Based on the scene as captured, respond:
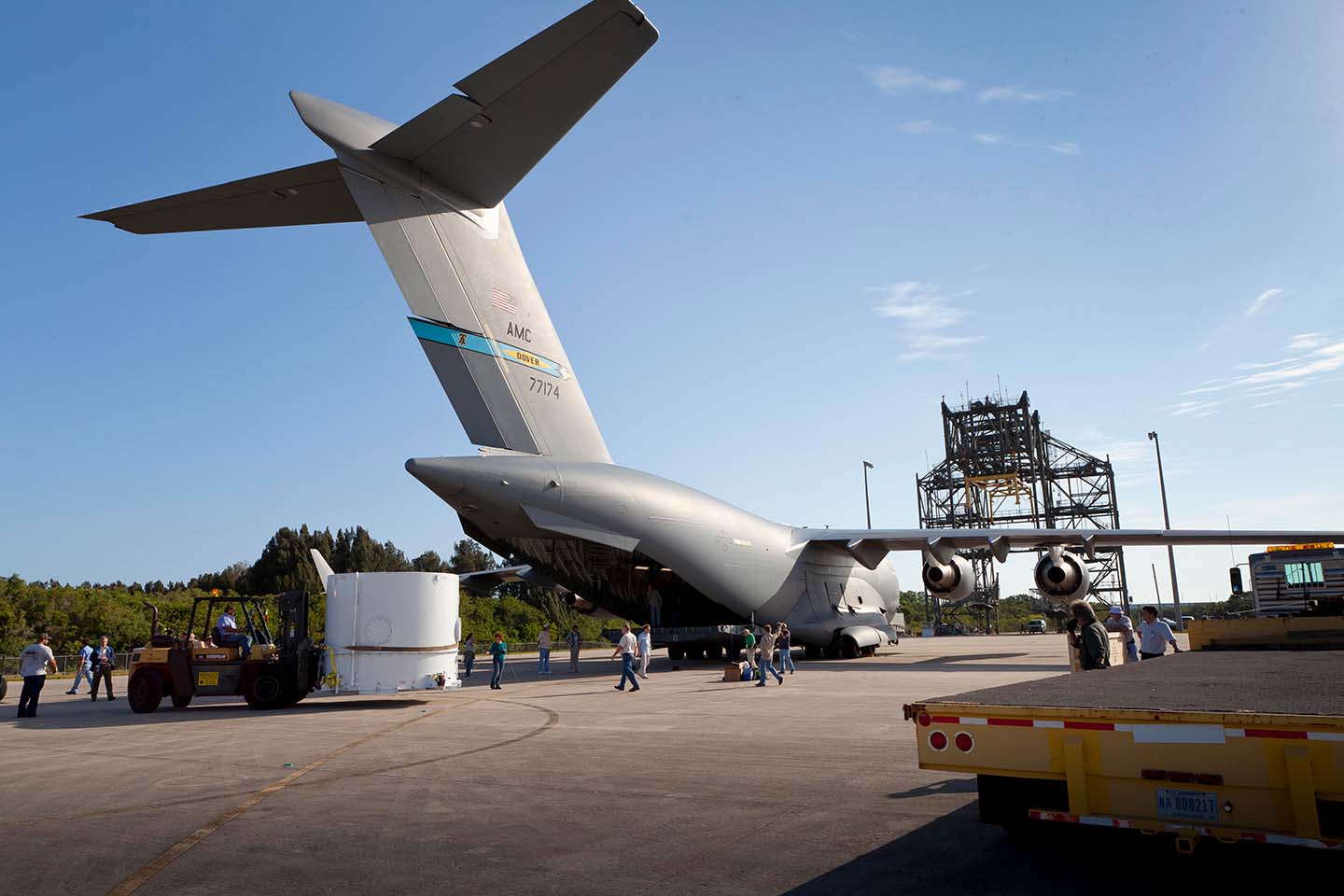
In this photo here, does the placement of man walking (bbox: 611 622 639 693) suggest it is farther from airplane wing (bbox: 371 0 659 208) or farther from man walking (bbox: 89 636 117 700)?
man walking (bbox: 89 636 117 700)

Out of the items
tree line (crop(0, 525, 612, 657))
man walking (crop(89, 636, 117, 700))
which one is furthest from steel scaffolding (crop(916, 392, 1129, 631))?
man walking (crop(89, 636, 117, 700))

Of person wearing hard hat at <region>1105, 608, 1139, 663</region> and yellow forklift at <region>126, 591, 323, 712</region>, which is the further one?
yellow forklift at <region>126, 591, 323, 712</region>

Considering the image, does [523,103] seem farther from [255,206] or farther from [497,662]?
[497,662]

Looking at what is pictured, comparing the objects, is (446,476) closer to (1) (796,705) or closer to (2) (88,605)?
(1) (796,705)

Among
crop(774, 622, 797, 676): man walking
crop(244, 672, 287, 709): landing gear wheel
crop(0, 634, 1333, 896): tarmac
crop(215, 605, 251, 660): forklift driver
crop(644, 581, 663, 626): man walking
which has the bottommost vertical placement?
crop(0, 634, 1333, 896): tarmac

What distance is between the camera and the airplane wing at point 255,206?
12875 millimetres

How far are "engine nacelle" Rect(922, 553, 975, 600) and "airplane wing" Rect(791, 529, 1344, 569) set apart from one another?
358 millimetres

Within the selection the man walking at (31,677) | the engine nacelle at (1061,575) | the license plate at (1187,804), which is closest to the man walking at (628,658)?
the man walking at (31,677)

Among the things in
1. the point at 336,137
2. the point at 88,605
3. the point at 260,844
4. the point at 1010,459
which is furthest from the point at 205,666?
the point at 1010,459

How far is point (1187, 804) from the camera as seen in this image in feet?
11.9

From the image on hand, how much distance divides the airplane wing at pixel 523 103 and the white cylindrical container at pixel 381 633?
20.3 ft

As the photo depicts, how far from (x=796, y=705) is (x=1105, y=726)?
31.5ft

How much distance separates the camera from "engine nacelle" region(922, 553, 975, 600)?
24297mm

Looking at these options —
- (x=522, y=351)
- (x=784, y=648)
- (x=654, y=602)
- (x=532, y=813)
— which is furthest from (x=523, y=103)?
(x=654, y=602)
